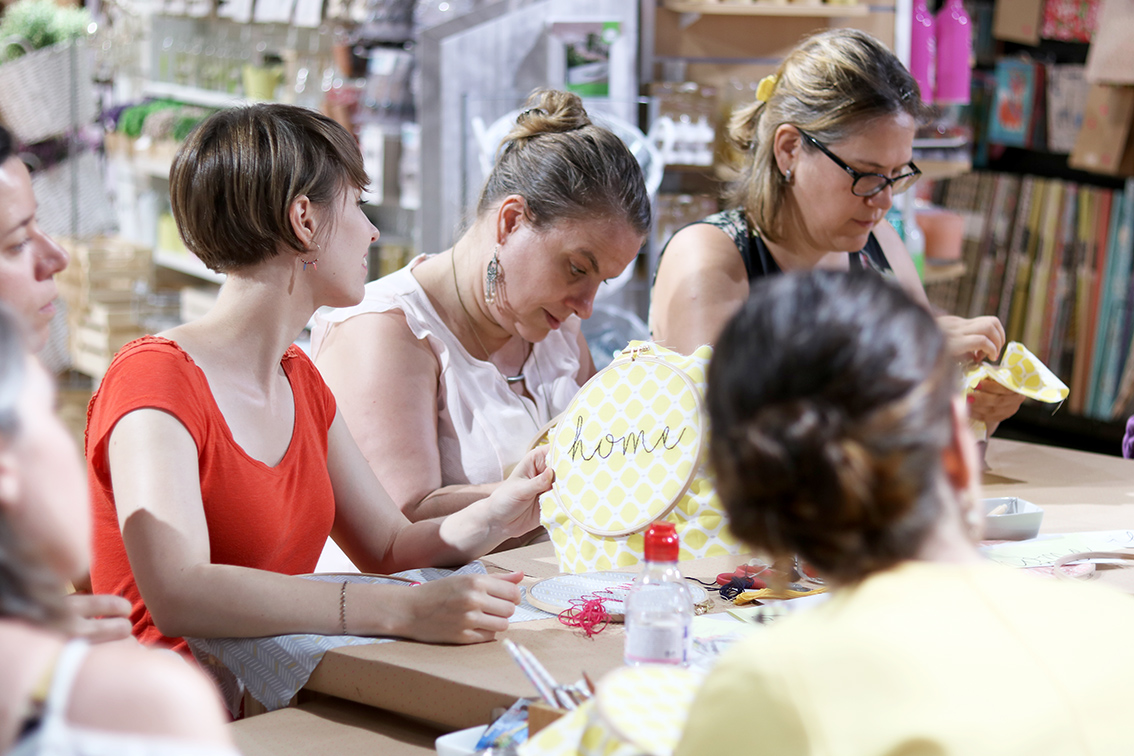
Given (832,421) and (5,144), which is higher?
(5,144)

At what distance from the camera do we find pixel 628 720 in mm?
994

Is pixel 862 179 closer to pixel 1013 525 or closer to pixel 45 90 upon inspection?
pixel 1013 525

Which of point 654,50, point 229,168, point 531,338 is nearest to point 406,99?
point 654,50

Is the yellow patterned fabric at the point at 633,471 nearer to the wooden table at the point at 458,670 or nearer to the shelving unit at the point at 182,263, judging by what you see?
the wooden table at the point at 458,670

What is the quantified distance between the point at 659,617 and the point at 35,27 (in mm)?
5531

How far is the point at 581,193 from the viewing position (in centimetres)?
225

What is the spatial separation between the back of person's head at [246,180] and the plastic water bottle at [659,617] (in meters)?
0.81

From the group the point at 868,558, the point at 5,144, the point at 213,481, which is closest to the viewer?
the point at 868,558

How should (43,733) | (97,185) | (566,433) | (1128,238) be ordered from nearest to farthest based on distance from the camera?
(43,733) → (566,433) → (1128,238) → (97,185)

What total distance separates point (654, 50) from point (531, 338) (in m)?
2.01

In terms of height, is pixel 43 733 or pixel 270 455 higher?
pixel 43 733

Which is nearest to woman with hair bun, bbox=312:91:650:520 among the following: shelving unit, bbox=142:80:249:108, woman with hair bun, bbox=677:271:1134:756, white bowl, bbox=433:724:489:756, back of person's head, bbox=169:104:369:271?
back of person's head, bbox=169:104:369:271

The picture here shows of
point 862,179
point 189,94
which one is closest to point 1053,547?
point 862,179

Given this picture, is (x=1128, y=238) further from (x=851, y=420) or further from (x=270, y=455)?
(x=851, y=420)
